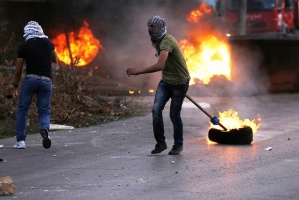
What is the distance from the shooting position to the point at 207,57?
23.8 m

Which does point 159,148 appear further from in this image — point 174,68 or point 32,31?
point 32,31

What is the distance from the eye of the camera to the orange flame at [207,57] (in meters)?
23.2

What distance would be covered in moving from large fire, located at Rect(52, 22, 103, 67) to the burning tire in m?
11.6

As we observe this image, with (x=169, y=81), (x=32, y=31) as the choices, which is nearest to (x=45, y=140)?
(x=32, y=31)

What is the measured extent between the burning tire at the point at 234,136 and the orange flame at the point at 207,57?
31.5 ft

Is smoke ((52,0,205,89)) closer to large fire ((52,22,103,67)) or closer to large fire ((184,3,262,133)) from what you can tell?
large fire ((52,22,103,67))

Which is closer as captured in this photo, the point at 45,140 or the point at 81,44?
the point at 45,140

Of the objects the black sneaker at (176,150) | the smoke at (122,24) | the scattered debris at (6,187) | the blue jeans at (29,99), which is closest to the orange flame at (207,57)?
the smoke at (122,24)

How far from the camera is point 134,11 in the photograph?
25.6m

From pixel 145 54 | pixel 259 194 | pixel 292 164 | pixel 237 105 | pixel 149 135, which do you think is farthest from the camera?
pixel 145 54

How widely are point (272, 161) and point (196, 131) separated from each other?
3876mm

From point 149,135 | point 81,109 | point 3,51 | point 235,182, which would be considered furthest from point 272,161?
point 3,51

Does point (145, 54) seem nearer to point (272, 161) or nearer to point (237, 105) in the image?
point (237, 105)

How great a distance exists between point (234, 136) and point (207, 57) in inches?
429
